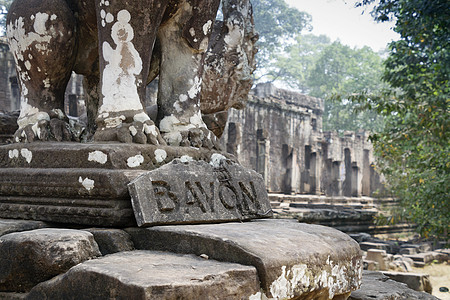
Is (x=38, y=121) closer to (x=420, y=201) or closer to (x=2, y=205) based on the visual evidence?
(x=2, y=205)

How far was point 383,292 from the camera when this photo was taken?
2475 millimetres

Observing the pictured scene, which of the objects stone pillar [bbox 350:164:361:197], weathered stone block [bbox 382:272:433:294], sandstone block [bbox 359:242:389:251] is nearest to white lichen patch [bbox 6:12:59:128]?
weathered stone block [bbox 382:272:433:294]

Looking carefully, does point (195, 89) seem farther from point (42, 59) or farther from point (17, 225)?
point (17, 225)

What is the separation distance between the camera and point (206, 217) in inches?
84.2

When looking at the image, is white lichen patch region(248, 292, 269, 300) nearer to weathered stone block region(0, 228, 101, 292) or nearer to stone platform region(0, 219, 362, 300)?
stone platform region(0, 219, 362, 300)

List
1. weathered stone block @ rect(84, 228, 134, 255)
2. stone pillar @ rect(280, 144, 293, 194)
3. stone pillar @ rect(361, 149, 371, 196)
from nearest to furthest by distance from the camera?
weathered stone block @ rect(84, 228, 134, 255), stone pillar @ rect(280, 144, 293, 194), stone pillar @ rect(361, 149, 371, 196)

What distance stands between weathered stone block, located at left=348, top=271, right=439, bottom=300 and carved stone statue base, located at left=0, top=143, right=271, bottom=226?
63 cm

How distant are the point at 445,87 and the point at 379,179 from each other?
62.9 ft

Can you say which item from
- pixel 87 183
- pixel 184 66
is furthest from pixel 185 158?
pixel 184 66

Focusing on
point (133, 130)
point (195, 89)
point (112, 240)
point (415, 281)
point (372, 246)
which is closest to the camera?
point (112, 240)

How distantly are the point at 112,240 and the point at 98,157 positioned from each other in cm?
39

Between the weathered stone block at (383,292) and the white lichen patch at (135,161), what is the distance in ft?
4.00

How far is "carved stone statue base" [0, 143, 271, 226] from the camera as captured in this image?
203cm

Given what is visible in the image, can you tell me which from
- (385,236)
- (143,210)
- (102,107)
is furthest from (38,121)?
(385,236)
